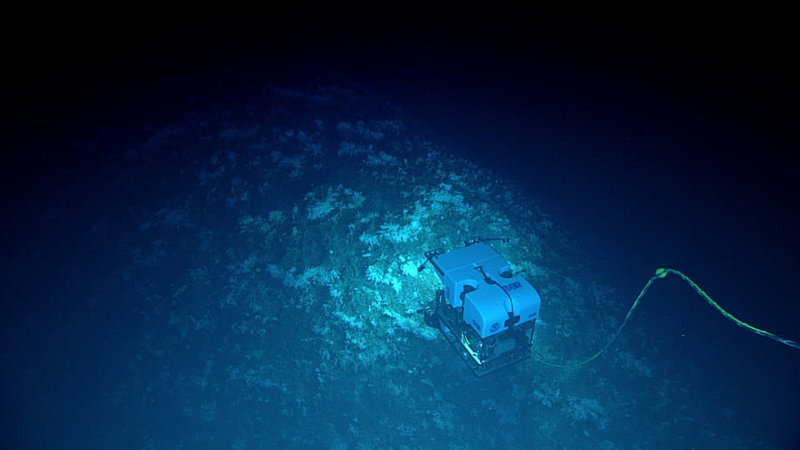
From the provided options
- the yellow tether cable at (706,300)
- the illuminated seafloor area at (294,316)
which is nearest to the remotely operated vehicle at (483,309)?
the illuminated seafloor area at (294,316)

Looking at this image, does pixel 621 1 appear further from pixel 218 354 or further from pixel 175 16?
pixel 218 354

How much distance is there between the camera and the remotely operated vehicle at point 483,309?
5.41m

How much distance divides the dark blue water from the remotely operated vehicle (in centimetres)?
23

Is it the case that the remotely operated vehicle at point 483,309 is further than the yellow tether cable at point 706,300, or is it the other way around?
the yellow tether cable at point 706,300

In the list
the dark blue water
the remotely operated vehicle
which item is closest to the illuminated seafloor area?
the dark blue water

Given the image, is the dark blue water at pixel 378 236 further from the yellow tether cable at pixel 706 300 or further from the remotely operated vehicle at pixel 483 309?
the remotely operated vehicle at pixel 483 309

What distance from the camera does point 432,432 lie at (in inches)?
211

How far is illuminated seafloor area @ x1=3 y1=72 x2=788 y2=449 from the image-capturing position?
5391 millimetres

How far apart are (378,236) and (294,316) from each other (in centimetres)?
194

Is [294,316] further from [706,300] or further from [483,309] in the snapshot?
[706,300]

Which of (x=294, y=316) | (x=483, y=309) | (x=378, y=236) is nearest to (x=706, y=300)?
(x=483, y=309)

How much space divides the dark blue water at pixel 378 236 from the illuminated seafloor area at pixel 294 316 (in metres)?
0.03

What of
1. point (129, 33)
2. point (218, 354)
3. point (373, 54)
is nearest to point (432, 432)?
point (218, 354)

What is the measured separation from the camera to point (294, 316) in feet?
21.3
